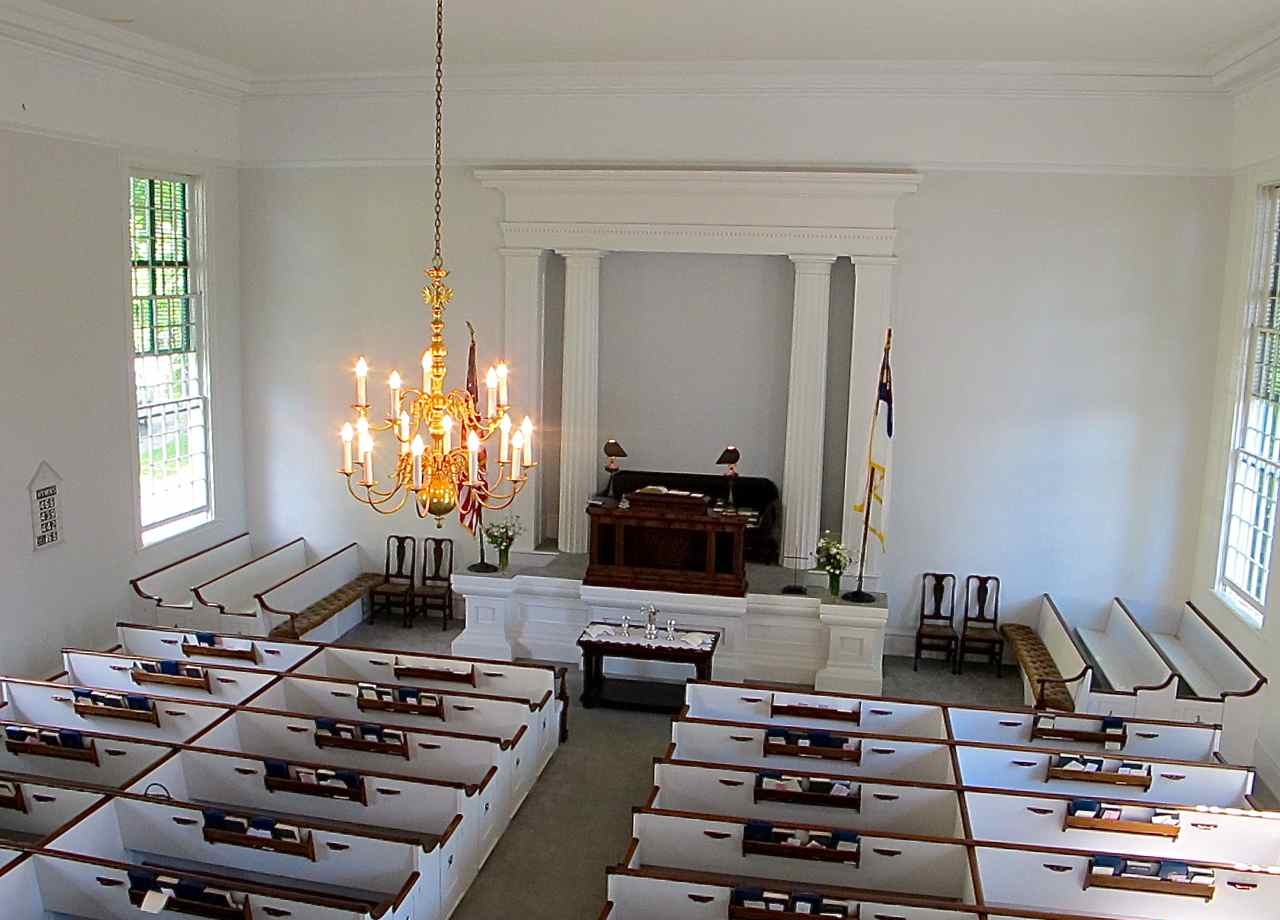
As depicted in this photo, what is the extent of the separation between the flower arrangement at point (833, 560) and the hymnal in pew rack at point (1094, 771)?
134 inches

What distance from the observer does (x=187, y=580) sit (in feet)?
36.8

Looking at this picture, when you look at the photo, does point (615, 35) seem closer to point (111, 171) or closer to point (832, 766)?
point (111, 171)

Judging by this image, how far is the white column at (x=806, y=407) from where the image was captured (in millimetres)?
11016

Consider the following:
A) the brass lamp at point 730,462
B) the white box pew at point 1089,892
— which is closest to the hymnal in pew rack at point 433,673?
the brass lamp at point 730,462

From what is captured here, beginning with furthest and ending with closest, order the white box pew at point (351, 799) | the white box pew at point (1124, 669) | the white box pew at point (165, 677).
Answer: the white box pew at point (1124, 669) < the white box pew at point (165, 677) < the white box pew at point (351, 799)

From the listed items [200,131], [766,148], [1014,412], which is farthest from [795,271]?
[200,131]

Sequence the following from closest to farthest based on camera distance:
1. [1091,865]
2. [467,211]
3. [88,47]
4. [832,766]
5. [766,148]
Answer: [1091,865] → [832,766] → [88,47] → [766,148] → [467,211]

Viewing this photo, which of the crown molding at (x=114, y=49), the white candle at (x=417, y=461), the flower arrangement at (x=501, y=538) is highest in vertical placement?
the crown molding at (x=114, y=49)

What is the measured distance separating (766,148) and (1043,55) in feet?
8.36

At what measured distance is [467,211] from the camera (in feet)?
37.9

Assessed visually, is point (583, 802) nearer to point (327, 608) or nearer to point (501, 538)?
point (501, 538)

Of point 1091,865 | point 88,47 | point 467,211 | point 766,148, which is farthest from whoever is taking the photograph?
point 467,211

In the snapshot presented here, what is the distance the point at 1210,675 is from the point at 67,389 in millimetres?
10005

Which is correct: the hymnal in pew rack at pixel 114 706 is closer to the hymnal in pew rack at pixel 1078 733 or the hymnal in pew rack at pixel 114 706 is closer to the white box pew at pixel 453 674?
the white box pew at pixel 453 674
